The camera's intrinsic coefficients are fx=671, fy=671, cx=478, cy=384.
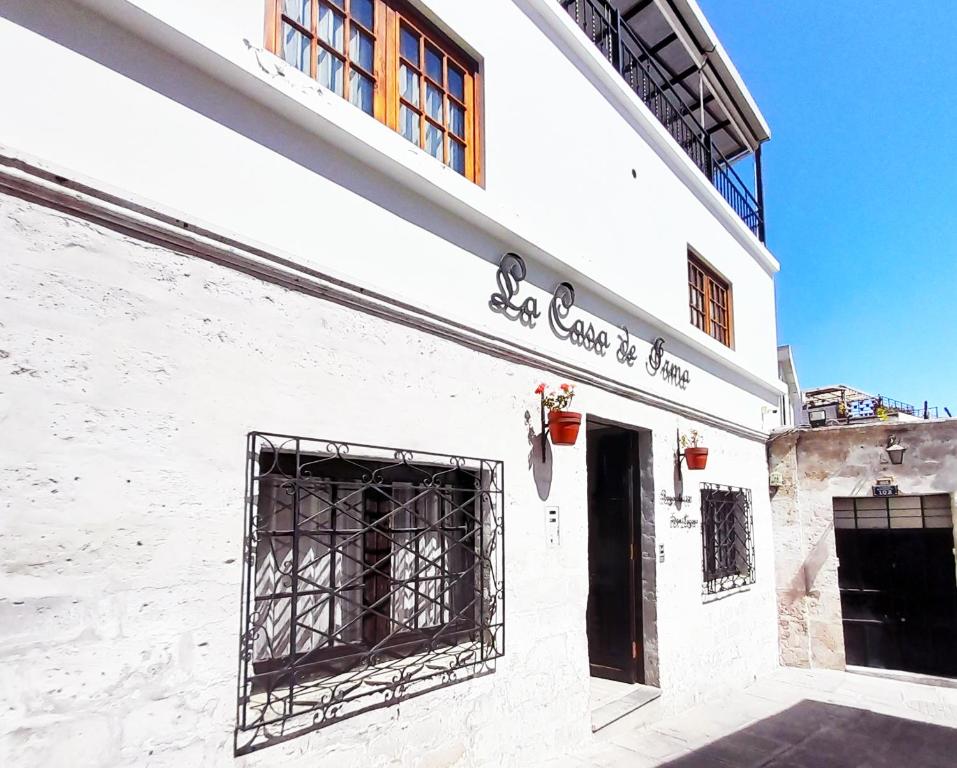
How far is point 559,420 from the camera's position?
4.73 metres

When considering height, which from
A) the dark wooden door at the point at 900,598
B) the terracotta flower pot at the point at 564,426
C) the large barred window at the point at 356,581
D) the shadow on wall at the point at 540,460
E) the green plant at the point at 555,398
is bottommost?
the dark wooden door at the point at 900,598

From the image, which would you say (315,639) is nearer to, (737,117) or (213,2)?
(213,2)

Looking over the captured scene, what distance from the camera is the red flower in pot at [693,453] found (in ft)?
22.1

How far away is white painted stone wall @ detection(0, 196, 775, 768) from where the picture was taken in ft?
7.64

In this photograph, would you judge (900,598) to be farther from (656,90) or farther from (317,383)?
(317,383)

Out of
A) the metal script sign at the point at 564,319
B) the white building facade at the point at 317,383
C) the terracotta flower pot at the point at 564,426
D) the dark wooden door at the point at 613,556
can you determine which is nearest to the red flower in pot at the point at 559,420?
the terracotta flower pot at the point at 564,426

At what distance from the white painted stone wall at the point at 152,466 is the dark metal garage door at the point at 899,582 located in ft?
22.5

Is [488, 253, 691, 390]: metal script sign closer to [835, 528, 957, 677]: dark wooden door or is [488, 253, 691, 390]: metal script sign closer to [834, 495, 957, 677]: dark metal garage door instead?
[834, 495, 957, 677]: dark metal garage door

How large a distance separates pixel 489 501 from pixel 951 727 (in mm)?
5489

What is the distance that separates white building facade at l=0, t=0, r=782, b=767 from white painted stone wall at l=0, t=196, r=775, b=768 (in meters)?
0.01

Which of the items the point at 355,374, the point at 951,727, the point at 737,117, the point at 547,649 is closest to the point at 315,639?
the point at 355,374

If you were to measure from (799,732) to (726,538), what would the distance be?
2.31m

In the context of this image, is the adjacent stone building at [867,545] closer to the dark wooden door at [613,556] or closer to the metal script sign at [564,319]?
the metal script sign at [564,319]

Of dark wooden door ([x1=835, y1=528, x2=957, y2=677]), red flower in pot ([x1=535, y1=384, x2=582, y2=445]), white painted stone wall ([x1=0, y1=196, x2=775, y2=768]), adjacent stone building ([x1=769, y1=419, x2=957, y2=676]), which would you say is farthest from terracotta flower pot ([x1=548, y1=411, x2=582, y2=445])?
dark wooden door ([x1=835, y1=528, x2=957, y2=677])
